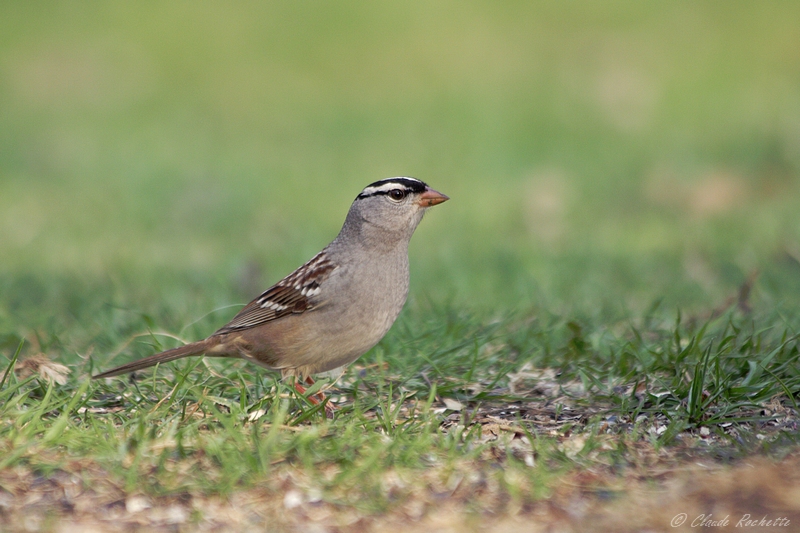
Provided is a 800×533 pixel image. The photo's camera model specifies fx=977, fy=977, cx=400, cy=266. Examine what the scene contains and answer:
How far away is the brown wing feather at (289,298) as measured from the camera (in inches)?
195

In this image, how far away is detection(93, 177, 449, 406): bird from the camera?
4.77 meters

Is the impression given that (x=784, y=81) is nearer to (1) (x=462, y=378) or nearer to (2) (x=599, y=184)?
(2) (x=599, y=184)

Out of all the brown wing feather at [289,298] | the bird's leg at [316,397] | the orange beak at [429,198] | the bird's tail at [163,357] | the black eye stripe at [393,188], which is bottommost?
the bird's leg at [316,397]

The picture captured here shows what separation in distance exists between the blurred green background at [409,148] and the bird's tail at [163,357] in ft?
3.44

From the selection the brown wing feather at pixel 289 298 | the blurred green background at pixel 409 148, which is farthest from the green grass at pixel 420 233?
the brown wing feather at pixel 289 298

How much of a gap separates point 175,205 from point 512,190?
3677 millimetres

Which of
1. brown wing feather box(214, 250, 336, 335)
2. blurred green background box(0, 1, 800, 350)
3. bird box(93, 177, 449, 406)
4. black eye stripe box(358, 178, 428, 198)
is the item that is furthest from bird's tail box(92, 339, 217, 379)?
black eye stripe box(358, 178, 428, 198)

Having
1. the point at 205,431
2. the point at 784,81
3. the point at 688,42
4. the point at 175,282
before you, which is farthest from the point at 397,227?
the point at 688,42

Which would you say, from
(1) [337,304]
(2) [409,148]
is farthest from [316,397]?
(2) [409,148]

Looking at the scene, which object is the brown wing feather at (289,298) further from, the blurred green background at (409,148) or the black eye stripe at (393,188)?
the blurred green background at (409,148)

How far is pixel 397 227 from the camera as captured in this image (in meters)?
5.13

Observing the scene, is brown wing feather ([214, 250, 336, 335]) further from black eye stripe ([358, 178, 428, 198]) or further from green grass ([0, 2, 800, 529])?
black eye stripe ([358, 178, 428, 198])

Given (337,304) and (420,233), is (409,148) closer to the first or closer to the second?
(420,233)

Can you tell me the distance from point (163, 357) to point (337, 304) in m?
0.92
